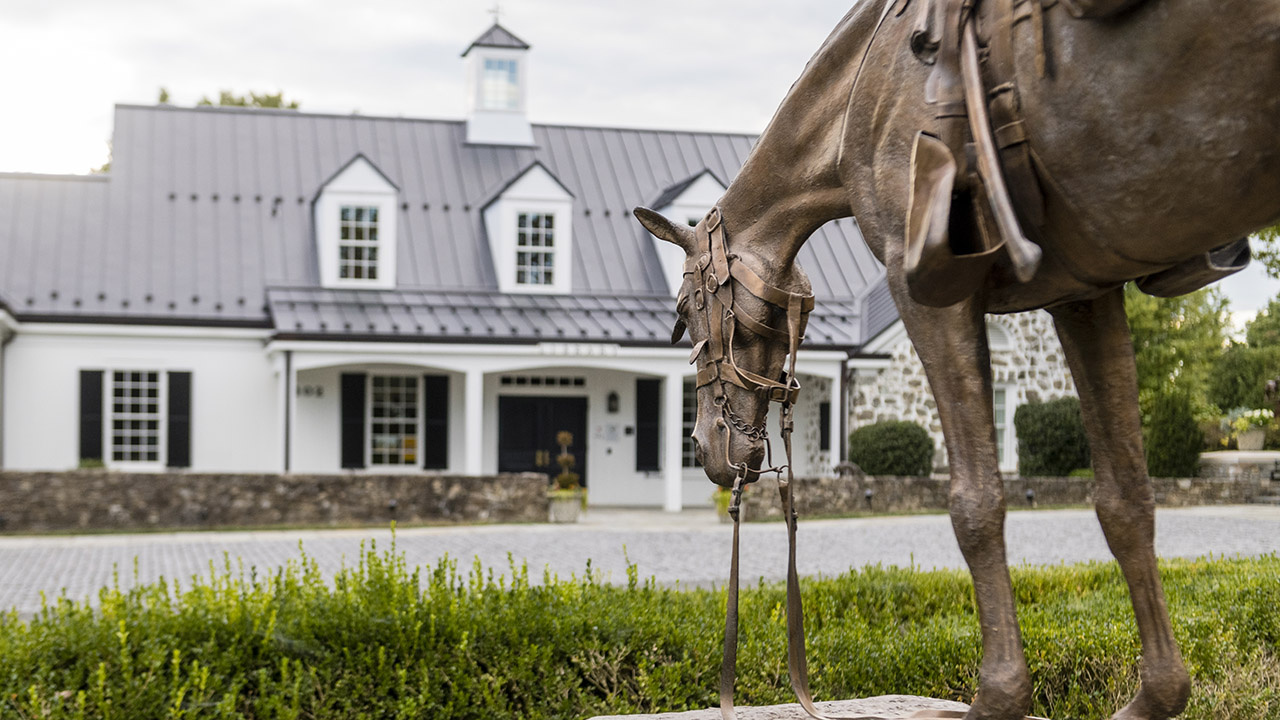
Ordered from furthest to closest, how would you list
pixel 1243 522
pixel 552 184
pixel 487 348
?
pixel 552 184 → pixel 487 348 → pixel 1243 522

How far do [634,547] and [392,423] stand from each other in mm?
7799

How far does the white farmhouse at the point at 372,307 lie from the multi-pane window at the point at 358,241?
52 millimetres

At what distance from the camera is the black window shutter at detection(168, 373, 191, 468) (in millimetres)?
18797

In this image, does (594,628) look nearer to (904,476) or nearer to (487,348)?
(487,348)

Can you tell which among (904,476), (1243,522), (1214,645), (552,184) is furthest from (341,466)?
(1214,645)

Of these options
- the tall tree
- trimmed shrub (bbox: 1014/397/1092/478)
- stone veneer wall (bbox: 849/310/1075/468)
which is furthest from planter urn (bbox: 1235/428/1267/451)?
trimmed shrub (bbox: 1014/397/1092/478)

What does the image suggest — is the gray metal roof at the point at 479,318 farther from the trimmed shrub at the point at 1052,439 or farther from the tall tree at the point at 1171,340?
the tall tree at the point at 1171,340

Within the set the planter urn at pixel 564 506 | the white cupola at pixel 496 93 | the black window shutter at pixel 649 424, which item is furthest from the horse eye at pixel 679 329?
the white cupola at pixel 496 93

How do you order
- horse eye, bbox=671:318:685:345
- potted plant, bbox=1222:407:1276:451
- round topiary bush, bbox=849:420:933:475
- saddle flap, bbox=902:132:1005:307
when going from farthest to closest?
potted plant, bbox=1222:407:1276:451, round topiary bush, bbox=849:420:933:475, horse eye, bbox=671:318:685:345, saddle flap, bbox=902:132:1005:307

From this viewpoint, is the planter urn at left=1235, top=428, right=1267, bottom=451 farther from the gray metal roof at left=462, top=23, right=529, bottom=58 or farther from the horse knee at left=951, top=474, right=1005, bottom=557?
the horse knee at left=951, top=474, right=1005, bottom=557

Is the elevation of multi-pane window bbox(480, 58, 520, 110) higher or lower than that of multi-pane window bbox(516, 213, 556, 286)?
higher

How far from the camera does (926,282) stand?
219cm

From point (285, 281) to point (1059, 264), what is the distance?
1889 cm

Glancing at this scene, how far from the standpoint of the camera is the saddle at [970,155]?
85.4 inches
